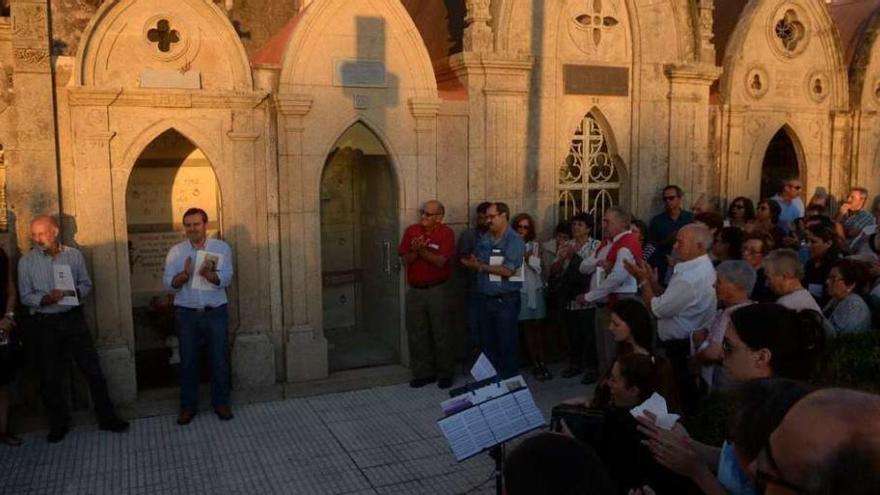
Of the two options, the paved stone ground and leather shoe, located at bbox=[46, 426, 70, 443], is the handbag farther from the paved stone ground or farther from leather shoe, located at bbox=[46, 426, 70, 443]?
leather shoe, located at bbox=[46, 426, 70, 443]

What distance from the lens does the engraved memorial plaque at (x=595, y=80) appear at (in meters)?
9.15

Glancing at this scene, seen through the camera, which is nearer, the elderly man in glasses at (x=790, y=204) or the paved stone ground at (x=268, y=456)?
the paved stone ground at (x=268, y=456)

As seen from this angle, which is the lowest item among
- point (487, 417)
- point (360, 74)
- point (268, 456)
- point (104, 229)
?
point (268, 456)

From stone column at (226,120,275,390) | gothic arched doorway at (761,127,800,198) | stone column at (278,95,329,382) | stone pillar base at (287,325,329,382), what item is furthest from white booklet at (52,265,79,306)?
gothic arched doorway at (761,127,800,198)

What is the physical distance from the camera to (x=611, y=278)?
7.00 meters

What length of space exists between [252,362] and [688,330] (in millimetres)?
4492

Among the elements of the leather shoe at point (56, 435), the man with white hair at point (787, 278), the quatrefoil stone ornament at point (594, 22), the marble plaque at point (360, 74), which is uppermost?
the quatrefoil stone ornament at point (594, 22)

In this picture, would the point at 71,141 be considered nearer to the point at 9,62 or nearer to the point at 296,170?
the point at 9,62

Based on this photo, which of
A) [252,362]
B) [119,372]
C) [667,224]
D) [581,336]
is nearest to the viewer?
[119,372]

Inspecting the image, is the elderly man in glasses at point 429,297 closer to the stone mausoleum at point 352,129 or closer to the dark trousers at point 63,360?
the stone mausoleum at point 352,129

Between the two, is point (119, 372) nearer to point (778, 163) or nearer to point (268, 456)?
point (268, 456)

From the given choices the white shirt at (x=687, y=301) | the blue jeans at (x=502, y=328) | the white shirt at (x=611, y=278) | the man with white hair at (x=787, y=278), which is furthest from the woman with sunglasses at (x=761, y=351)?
the blue jeans at (x=502, y=328)

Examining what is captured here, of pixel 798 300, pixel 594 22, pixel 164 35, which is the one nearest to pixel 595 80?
pixel 594 22

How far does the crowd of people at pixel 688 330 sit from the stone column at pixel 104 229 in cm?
298
